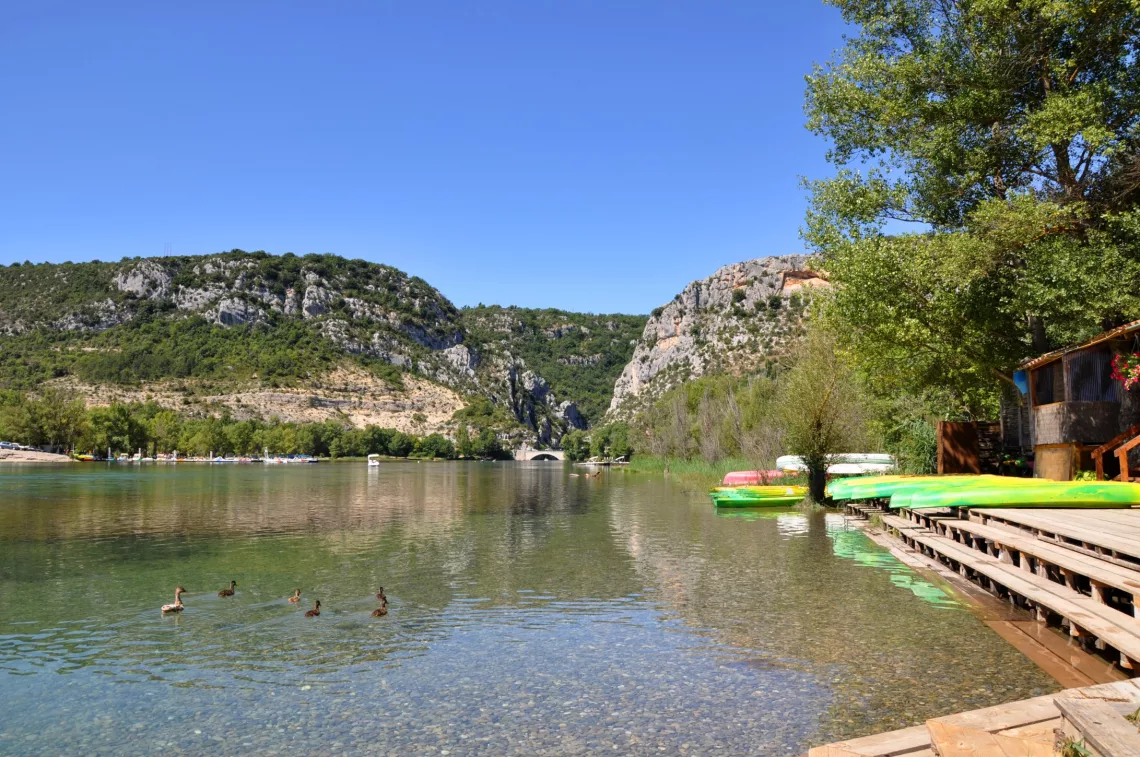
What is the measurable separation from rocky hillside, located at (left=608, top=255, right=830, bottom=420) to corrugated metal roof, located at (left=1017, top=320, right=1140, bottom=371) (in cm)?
9866

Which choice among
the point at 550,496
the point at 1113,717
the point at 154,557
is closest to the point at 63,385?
the point at 550,496

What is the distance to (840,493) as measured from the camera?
27281mm

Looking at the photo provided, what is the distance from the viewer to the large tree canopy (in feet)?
71.5

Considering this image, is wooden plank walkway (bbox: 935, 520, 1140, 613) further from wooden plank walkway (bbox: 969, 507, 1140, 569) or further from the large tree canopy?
the large tree canopy

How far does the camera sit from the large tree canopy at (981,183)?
21.8 metres

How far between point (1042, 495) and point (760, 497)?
19.7 metres

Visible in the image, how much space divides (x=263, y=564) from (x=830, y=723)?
16.1 metres

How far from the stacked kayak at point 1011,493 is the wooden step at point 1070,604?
2.13 m

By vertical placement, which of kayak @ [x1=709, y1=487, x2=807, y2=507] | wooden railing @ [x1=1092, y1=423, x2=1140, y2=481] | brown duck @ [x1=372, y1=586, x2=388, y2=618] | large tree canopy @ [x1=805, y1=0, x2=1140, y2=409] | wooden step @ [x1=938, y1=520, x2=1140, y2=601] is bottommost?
brown duck @ [x1=372, y1=586, x2=388, y2=618]

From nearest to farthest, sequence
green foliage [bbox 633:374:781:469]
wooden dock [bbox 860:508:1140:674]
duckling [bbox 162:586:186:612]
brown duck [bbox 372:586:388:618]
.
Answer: wooden dock [bbox 860:508:1140:674], brown duck [bbox 372:586:388:618], duckling [bbox 162:586:186:612], green foliage [bbox 633:374:781:469]

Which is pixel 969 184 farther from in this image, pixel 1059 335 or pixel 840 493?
pixel 840 493

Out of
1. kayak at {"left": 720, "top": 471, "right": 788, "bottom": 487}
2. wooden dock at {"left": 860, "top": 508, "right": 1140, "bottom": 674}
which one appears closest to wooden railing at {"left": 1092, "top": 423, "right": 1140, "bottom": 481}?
wooden dock at {"left": 860, "top": 508, "right": 1140, "bottom": 674}

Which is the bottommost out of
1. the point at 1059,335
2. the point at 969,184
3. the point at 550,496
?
the point at 550,496

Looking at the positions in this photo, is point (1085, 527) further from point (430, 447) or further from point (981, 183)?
point (430, 447)
